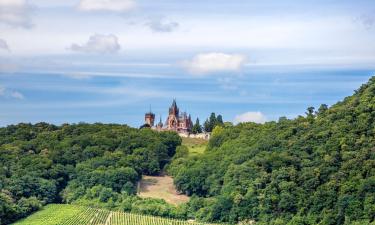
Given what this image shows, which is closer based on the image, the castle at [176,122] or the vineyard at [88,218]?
the vineyard at [88,218]

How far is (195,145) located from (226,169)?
26671mm

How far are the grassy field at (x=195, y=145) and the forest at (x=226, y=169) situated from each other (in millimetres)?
3526

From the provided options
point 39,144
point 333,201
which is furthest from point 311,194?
point 39,144

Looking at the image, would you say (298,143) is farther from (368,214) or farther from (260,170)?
(368,214)

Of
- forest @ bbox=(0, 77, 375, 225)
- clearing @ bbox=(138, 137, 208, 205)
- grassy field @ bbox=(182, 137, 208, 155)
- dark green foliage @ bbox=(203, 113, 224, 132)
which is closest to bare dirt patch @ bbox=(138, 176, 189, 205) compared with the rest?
clearing @ bbox=(138, 137, 208, 205)

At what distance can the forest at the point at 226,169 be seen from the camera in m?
76.9

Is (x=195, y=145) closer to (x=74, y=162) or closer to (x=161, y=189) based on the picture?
(x=161, y=189)

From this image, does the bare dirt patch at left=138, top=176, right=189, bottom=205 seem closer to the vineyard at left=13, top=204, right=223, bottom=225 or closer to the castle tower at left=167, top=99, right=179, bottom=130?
the vineyard at left=13, top=204, right=223, bottom=225

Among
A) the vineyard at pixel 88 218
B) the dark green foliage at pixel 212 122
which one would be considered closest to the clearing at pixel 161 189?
the vineyard at pixel 88 218

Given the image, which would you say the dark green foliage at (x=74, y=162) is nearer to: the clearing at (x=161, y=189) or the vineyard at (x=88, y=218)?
the clearing at (x=161, y=189)

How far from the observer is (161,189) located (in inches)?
3880

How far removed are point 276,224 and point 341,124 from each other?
14918 mm

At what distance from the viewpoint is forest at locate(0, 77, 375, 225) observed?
76938mm

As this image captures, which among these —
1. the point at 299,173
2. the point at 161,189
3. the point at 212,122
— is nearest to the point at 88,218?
the point at 161,189
